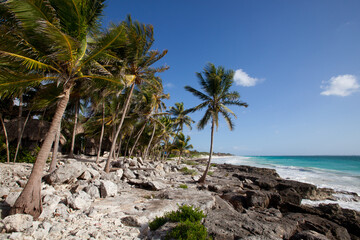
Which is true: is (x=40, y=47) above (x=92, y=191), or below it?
above

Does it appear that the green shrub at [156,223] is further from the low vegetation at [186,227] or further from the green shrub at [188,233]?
the green shrub at [188,233]

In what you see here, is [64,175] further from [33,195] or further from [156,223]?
[156,223]

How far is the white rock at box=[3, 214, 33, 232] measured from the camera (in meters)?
3.30

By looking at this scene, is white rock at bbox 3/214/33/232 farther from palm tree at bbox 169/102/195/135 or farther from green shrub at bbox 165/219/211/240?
palm tree at bbox 169/102/195/135

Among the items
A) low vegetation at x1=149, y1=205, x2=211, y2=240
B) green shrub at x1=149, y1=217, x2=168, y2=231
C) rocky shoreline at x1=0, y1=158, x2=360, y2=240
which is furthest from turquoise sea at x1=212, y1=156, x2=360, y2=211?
green shrub at x1=149, y1=217, x2=168, y2=231

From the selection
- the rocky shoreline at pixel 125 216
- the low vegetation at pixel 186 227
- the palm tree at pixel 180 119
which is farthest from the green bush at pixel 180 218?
the palm tree at pixel 180 119

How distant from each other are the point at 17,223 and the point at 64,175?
3.09 meters

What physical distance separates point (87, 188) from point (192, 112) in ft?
28.6

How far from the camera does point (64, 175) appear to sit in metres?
6.26

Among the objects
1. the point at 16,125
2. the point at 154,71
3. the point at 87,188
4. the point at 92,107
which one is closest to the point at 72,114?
the point at 16,125

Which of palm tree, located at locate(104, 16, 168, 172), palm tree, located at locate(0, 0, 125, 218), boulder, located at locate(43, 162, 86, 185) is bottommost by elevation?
boulder, located at locate(43, 162, 86, 185)

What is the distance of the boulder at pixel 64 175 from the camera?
19.9 ft

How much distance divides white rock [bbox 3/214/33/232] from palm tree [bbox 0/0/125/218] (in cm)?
39

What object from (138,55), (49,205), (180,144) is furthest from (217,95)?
(180,144)
